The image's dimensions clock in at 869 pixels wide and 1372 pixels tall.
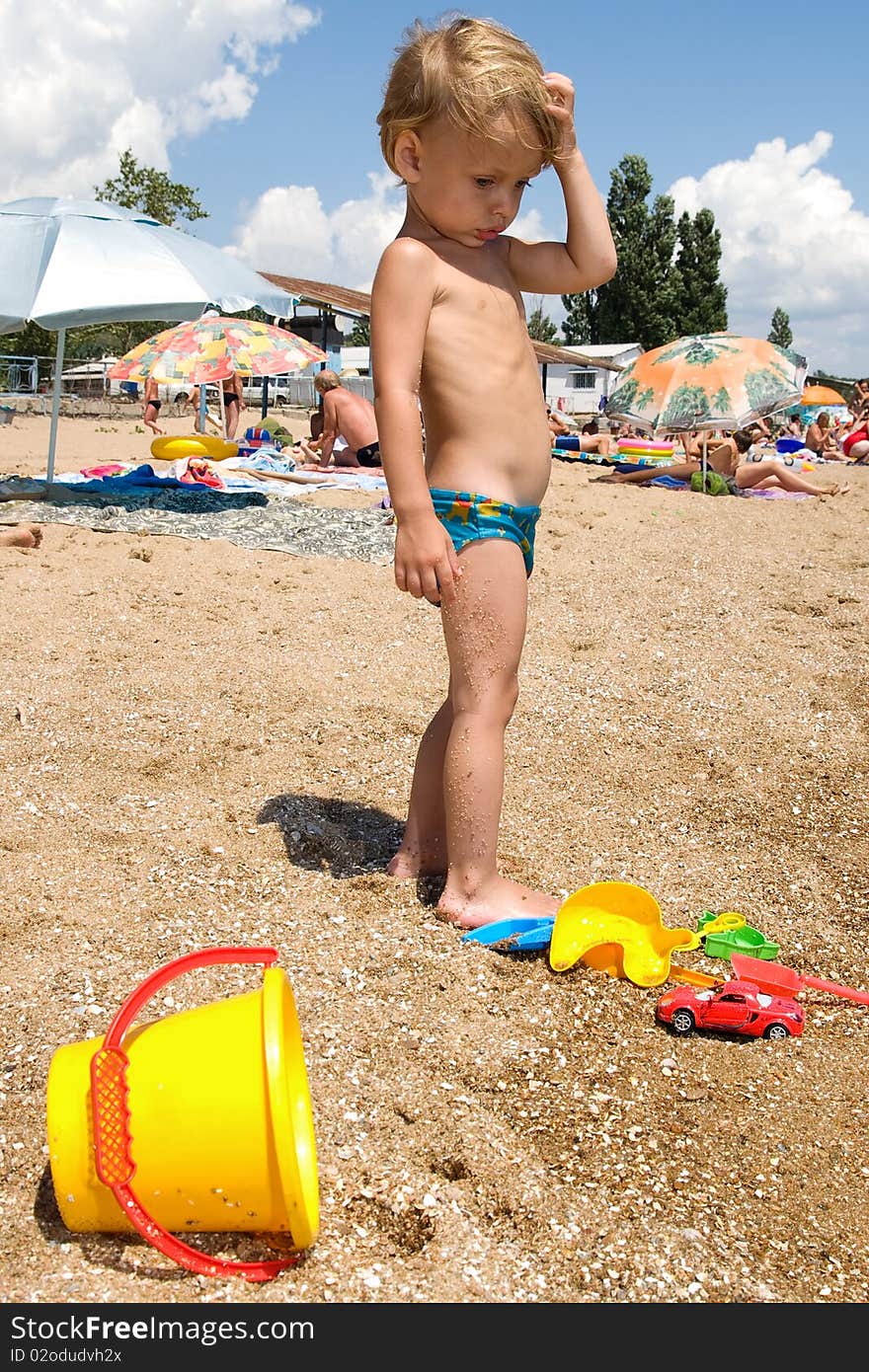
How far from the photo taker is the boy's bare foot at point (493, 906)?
232 centimetres

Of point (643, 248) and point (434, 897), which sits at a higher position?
point (643, 248)

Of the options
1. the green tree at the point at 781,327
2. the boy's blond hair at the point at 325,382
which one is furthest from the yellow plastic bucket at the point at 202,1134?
the green tree at the point at 781,327

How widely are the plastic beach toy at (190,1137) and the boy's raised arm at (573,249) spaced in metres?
1.67

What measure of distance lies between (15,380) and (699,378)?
18435mm

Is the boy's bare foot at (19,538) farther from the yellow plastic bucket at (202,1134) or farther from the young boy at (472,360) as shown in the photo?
the yellow plastic bucket at (202,1134)

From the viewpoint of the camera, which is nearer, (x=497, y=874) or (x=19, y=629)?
(x=497, y=874)

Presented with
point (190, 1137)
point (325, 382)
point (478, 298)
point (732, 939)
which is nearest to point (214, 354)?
point (325, 382)

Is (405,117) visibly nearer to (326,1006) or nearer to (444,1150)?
(326,1006)

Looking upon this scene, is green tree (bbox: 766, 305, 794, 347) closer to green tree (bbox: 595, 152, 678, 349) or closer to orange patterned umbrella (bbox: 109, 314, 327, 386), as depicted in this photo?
green tree (bbox: 595, 152, 678, 349)

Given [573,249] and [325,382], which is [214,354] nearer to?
[325,382]

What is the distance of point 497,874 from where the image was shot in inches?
94.4

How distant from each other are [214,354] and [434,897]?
8.36 meters

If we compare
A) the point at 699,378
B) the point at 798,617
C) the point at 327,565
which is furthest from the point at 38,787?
the point at 699,378

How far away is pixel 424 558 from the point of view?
2141 mm
